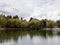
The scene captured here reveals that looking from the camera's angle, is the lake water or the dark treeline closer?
the lake water

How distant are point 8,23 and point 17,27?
14.3 feet

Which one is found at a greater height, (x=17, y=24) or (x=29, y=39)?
(x=17, y=24)

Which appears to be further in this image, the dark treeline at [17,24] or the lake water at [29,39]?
the dark treeline at [17,24]

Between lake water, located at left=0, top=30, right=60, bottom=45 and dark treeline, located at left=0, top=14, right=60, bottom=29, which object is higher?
dark treeline, located at left=0, top=14, right=60, bottom=29

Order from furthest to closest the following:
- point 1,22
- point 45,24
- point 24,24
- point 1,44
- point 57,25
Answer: point 57,25 → point 45,24 → point 24,24 → point 1,22 → point 1,44

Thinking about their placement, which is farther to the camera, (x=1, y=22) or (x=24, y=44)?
(x=1, y=22)

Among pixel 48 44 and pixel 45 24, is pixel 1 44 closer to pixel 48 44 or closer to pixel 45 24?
pixel 48 44

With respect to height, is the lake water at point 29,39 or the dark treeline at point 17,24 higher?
the dark treeline at point 17,24

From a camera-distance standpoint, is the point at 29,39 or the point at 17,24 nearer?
the point at 29,39

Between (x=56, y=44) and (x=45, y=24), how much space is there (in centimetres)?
5459

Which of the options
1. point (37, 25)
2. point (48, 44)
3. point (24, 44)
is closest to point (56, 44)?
point (48, 44)

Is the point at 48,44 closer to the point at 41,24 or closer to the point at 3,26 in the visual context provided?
the point at 3,26

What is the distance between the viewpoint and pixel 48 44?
2008 cm

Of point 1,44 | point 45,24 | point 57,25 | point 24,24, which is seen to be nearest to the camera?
point 1,44
